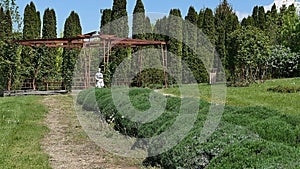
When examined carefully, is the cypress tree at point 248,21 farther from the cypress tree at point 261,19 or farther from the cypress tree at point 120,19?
the cypress tree at point 120,19

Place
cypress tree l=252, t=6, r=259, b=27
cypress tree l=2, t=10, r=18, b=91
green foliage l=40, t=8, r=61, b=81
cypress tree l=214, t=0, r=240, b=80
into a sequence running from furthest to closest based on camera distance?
cypress tree l=252, t=6, r=259, b=27 → cypress tree l=214, t=0, r=240, b=80 → green foliage l=40, t=8, r=61, b=81 → cypress tree l=2, t=10, r=18, b=91

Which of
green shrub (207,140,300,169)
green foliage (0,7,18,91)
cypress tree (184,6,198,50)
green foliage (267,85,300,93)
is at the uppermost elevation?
cypress tree (184,6,198,50)

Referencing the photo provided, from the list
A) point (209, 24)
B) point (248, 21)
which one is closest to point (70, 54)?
point (209, 24)

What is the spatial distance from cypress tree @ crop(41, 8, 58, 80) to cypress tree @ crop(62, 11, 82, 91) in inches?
22.2

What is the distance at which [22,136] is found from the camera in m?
7.73

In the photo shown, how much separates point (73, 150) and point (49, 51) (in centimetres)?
1411

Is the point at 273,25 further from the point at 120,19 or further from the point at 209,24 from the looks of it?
the point at 120,19

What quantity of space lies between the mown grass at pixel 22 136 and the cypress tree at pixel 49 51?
7666 millimetres

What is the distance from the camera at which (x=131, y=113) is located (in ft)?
25.8

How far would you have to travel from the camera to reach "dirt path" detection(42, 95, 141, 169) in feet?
19.1

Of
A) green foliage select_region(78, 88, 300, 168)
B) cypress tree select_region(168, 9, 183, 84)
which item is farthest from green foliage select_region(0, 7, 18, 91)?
green foliage select_region(78, 88, 300, 168)

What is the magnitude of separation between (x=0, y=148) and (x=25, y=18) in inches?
615

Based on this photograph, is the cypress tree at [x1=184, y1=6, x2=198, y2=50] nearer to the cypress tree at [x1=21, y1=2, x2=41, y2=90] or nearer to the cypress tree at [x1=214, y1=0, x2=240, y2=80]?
the cypress tree at [x1=214, y1=0, x2=240, y2=80]

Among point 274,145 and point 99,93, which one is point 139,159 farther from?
point 99,93
